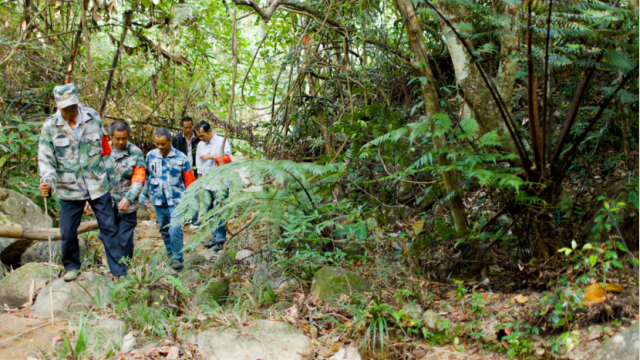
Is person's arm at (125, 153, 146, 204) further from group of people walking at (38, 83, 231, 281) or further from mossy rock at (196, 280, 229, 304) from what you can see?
mossy rock at (196, 280, 229, 304)

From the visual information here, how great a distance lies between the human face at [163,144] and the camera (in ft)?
18.1

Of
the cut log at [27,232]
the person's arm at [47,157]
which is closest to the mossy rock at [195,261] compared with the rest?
the cut log at [27,232]

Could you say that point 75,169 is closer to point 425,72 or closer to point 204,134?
point 204,134

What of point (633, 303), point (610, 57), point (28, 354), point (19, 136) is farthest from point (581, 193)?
point (19, 136)

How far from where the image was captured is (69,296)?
4.52 m

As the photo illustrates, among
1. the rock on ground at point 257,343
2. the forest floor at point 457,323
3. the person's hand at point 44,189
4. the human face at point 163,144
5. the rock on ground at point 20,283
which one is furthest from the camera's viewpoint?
the human face at point 163,144

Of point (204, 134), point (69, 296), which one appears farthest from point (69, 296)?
point (204, 134)

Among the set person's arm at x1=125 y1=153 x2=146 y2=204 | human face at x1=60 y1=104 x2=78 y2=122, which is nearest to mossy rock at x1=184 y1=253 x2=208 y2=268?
person's arm at x1=125 y1=153 x2=146 y2=204

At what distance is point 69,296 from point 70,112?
6.00 ft

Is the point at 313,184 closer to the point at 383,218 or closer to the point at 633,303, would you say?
the point at 383,218

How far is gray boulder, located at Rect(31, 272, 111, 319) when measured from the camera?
440 centimetres

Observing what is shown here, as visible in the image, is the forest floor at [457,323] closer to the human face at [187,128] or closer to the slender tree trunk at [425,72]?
the slender tree trunk at [425,72]

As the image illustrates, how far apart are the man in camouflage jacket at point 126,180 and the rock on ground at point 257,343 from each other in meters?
1.99

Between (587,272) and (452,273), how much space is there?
1144 millimetres
